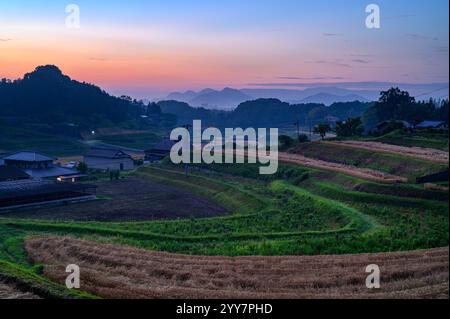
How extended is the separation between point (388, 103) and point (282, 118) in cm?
8527

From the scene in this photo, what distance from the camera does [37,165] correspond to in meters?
53.3

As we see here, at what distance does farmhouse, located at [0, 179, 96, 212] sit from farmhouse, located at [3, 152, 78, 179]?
403 inches

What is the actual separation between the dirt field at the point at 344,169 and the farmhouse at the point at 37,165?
2446cm

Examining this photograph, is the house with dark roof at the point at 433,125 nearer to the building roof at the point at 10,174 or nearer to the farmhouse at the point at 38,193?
the farmhouse at the point at 38,193

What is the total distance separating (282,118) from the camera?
170 metres

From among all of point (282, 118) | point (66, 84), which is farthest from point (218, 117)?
point (66, 84)

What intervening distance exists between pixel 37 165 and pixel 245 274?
138 feet

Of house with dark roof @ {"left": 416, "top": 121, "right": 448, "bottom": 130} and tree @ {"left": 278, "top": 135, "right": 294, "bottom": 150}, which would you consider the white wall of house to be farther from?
house with dark roof @ {"left": 416, "top": 121, "right": 448, "bottom": 130}

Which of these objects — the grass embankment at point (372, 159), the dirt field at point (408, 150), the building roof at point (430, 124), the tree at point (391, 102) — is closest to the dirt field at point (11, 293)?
the grass embankment at point (372, 159)

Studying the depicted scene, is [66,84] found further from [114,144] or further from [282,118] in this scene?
[282,118]

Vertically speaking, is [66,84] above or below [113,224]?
above

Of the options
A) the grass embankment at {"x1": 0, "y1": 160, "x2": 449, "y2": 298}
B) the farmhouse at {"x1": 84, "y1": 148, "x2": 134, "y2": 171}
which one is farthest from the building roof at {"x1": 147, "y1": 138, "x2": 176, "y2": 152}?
the grass embankment at {"x1": 0, "y1": 160, "x2": 449, "y2": 298}

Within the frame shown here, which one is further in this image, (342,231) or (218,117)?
(218,117)

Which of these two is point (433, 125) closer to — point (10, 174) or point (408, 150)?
point (408, 150)
